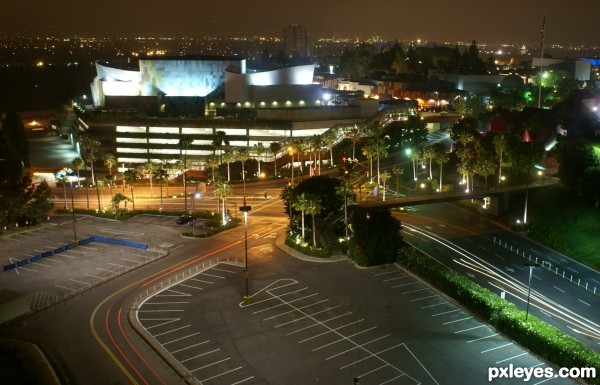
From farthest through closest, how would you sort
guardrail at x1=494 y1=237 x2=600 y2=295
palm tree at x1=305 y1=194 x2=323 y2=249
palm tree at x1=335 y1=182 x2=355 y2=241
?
palm tree at x1=335 y1=182 x2=355 y2=241 → palm tree at x1=305 y1=194 x2=323 y2=249 → guardrail at x1=494 y1=237 x2=600 y2=295

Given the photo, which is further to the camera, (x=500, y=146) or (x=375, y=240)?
(x=500, y=146)

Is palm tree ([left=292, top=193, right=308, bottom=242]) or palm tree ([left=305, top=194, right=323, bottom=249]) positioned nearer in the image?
palm tree ([left=305, top=194, right=323, bottom=249])

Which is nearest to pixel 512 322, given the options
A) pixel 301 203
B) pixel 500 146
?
pixel 301 203

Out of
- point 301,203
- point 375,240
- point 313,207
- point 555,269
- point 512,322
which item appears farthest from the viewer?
point 301,203

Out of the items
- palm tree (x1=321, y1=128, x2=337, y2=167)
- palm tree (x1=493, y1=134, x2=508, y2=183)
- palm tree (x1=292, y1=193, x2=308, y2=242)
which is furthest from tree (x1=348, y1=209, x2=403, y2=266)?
palm tree (x1=321, y1=128, x2=337, y2=167)

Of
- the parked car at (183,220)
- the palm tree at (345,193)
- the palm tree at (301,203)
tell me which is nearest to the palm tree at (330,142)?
the parked car at (183,220)

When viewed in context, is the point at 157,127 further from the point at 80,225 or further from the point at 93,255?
the point at 93,255

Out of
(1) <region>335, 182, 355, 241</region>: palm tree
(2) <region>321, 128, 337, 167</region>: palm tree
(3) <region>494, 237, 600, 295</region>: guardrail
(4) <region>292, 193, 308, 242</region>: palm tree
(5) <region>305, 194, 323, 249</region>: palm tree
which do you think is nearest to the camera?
(3) <region>494, 237, 600, 295</region>: guardrail

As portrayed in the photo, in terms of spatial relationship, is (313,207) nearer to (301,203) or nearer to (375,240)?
(301,203)

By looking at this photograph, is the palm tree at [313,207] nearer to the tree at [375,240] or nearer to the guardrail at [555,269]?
the tree at [375,240]

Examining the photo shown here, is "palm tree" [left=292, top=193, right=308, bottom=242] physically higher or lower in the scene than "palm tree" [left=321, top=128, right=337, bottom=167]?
lower

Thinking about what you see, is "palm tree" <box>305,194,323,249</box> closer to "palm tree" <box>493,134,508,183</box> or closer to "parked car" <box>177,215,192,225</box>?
"parked car" <box>177,215,192,225</box>

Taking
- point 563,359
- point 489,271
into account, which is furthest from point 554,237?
point 563,359
